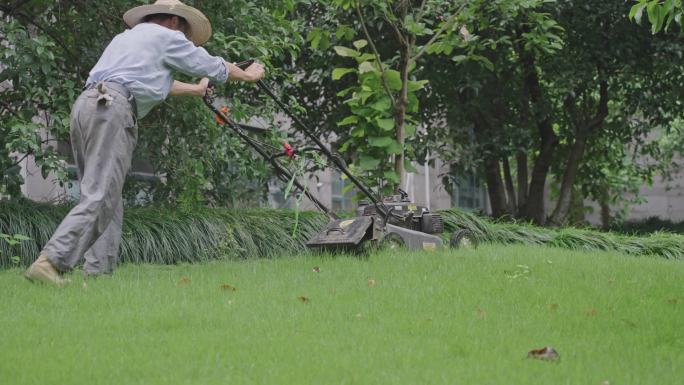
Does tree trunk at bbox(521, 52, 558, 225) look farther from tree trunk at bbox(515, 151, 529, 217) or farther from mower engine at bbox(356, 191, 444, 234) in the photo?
mower engine at bbox(356, 191, 444, 234)

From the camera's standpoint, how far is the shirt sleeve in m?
6.08

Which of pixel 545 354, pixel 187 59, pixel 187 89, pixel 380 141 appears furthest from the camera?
pixel 380 141

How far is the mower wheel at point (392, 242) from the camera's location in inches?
310

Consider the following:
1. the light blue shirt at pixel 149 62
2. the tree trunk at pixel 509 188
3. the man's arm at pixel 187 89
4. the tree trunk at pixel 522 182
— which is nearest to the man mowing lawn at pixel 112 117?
the light blue shirt at pixel 149 62

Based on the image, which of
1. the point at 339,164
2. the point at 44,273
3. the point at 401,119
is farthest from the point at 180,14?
the point at 401,119

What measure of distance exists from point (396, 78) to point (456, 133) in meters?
4.42

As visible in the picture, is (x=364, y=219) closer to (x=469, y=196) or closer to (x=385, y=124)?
(x=385, y=124)

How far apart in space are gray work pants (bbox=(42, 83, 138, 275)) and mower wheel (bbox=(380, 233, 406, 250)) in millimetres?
2621

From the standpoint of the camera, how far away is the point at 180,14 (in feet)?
20.9

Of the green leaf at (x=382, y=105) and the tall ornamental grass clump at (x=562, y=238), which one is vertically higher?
the green leaf at (x=382, y=105)

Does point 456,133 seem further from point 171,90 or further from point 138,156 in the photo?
point 171,90

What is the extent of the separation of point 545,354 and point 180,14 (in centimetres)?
355

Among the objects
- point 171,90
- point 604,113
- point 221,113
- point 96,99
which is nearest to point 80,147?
point 96,99

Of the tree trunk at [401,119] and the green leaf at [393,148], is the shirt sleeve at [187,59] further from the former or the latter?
the tree trunk at [401,119]
